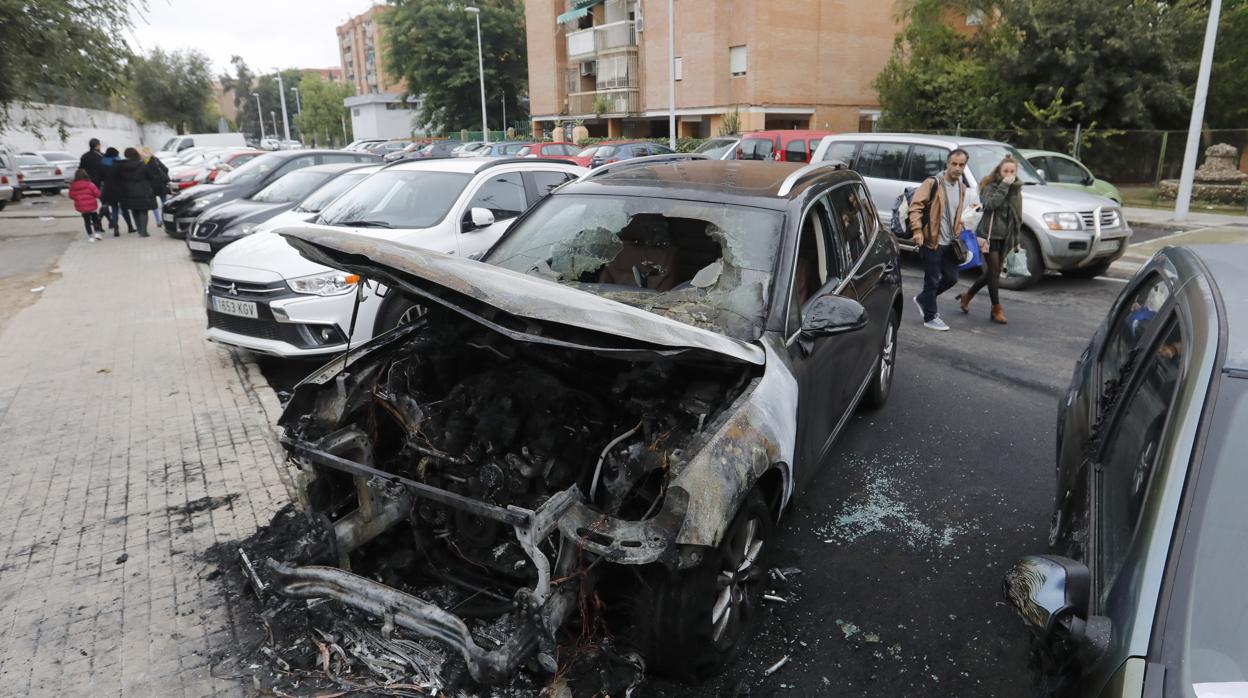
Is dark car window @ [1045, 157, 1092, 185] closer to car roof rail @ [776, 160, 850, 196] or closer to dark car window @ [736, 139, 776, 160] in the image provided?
dark car window @ [736, 139, 776, 160]

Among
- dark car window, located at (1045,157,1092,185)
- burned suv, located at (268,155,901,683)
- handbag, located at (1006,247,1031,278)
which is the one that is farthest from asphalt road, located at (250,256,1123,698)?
dark car window, located at (1045,157,1092,185)

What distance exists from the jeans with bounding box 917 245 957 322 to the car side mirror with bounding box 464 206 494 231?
4.29 meters

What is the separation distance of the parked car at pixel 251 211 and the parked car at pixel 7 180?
15876 mm

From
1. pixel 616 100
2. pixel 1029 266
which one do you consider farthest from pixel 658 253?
pixel 616 100

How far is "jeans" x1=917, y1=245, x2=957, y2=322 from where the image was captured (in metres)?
7.60

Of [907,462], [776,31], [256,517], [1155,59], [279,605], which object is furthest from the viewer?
[776,31]

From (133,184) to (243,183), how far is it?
2788mm

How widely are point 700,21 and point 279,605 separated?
35.1 metres

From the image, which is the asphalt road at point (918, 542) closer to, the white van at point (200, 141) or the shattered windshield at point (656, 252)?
the shattered windshield at point (656, 252)

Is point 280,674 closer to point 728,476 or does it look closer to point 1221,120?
point 728,476

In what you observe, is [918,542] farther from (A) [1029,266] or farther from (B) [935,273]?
(A) [1029,266]

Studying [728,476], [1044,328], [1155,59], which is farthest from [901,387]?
[1155,59]

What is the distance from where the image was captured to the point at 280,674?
294 centimetres

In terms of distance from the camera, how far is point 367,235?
561cm
